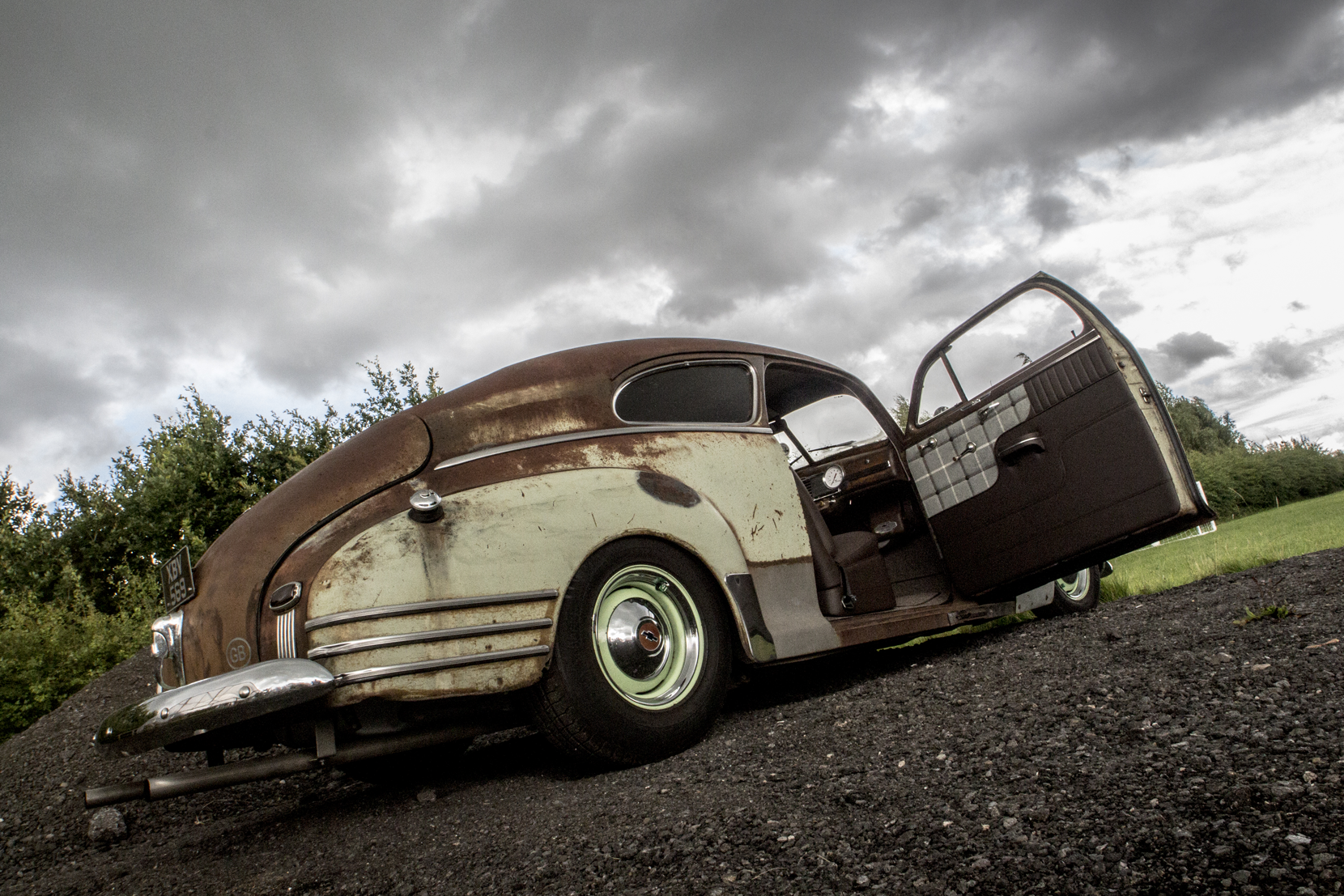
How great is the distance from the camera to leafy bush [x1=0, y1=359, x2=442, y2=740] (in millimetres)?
7812

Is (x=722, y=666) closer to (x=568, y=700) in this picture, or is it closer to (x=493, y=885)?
(x=568, y=700)

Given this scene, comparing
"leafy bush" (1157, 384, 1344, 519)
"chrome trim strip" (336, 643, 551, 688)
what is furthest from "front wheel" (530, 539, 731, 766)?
"leafy bush" (1157, 384, 1344, 519)

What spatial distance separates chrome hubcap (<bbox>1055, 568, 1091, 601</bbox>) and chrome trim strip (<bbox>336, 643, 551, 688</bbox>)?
410 centimetres

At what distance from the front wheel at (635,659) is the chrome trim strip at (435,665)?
0.11m

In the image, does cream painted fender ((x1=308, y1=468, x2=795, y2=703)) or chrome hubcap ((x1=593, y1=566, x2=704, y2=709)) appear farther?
chrome hubcap ((x1=593, y1=566, x2=704, y2=709))

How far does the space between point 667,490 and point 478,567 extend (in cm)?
82

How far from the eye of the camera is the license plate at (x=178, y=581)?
2.86 m

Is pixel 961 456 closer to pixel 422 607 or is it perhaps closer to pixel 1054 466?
pixel 1054 466

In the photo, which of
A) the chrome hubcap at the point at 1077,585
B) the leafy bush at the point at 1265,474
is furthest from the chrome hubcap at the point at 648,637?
the leafy bush at the point at 1265,474

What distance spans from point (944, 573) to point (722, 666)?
6.58 ft

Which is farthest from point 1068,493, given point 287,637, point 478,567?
point 287,637

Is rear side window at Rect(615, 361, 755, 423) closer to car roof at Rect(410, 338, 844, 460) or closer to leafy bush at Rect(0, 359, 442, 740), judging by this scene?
car roof at Rect(410, 338, 844, 460)

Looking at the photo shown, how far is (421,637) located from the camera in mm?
2512

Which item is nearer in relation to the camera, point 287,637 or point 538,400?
point 287,637
